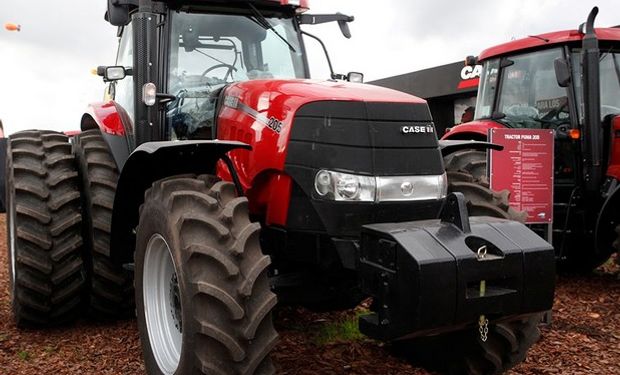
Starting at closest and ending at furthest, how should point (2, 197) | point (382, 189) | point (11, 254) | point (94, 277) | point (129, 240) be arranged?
1. point (382, 189)
2. point (129, 240)
3. point (94, 277)
4. point (11, 254)
5. point (2, 197)

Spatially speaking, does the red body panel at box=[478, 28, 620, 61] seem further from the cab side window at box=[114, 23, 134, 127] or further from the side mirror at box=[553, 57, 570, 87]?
the cab side window at box=[114, 23, 134, 127]

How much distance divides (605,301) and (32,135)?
17.1 feet

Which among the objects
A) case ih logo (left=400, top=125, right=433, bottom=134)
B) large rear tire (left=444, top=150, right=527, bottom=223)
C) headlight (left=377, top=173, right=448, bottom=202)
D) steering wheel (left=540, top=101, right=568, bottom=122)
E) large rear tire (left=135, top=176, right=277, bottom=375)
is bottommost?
large rear tire (left=135, top=176, right=277, bottom=375)

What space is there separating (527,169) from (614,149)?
4.34 feet

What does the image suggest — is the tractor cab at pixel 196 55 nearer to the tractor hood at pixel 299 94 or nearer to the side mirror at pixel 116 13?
the side mirror at pixel 116 13

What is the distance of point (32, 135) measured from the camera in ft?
→ 16.5

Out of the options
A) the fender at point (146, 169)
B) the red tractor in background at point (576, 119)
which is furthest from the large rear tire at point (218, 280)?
the red tractor in background at point (576, 119)

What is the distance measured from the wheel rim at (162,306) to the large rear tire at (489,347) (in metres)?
1.46

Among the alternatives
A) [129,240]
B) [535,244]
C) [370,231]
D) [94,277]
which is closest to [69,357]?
[94,277]

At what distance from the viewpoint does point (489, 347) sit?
3396mm

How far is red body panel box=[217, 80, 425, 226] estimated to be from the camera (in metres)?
3.24

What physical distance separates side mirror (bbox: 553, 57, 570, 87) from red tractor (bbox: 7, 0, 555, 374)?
2737 millimetres

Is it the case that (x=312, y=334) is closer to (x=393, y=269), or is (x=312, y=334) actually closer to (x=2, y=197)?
(x=393, y=269)

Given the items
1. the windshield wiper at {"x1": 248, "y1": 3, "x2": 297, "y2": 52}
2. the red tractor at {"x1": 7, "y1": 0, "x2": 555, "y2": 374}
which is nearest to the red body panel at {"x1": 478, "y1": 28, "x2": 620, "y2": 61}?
the red tractor at {"x1": 7, "y1": 0, "x2": 555, "y2": 374}
